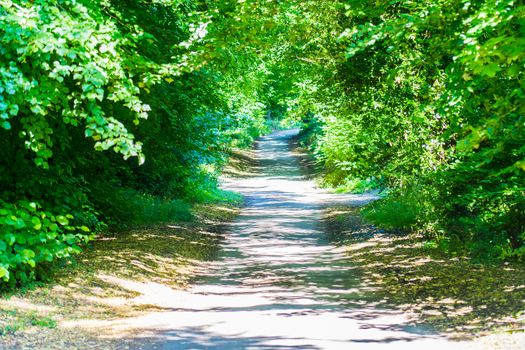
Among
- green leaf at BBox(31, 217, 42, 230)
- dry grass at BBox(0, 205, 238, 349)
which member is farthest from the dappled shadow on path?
green leaf at BBox(31, 217, 42, 230)

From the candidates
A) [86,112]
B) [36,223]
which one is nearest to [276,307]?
[36,223]

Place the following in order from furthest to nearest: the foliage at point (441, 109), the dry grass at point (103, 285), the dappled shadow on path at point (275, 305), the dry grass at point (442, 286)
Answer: the dry grass at point (442, 286)
the dappled shadow on path at point (275, 305)
the dry grass at point (103, 285)
the foliage at point (441, 109)

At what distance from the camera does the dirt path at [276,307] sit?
7.26m

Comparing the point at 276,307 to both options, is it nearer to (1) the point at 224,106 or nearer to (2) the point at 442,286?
(2) the point at 442,286

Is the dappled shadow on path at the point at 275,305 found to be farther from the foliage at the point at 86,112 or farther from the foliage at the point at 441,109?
the foliage at the point at 441,109

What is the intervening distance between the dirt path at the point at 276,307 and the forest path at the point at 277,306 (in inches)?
0.5

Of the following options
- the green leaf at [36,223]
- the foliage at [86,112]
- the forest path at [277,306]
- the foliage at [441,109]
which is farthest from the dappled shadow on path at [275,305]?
the foliage at [441,109]

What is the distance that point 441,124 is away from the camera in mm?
12672

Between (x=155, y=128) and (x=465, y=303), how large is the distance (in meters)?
6.81

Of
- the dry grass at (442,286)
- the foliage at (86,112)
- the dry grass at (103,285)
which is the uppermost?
the foliage at (86,112)

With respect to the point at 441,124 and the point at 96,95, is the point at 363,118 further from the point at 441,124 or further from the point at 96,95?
the point at 96,95

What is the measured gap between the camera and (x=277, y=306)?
934 cm

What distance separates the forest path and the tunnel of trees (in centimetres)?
185

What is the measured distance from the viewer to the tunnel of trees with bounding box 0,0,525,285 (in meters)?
6.46
